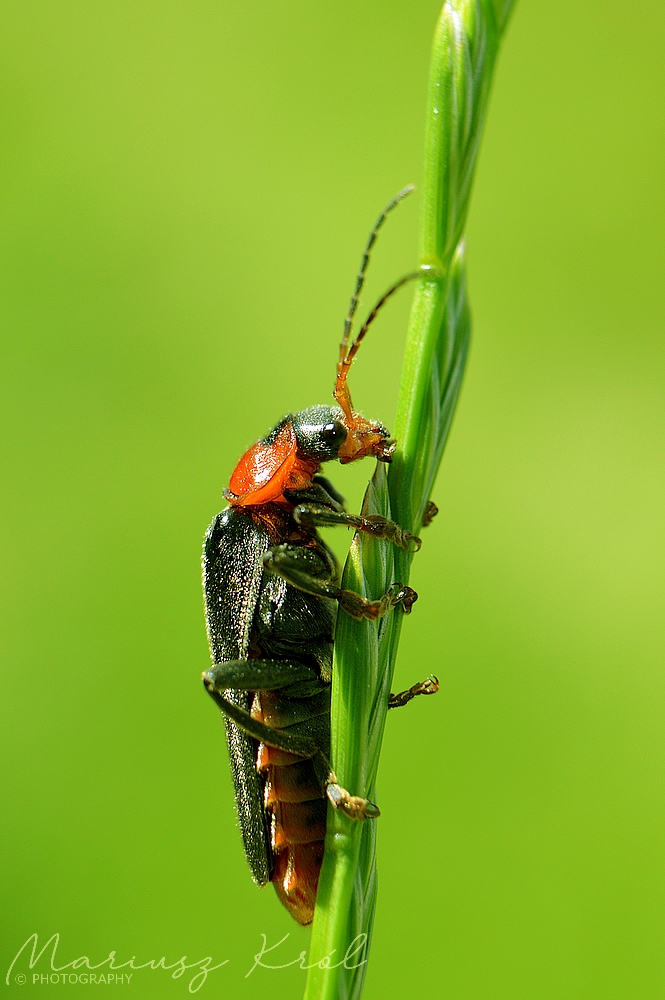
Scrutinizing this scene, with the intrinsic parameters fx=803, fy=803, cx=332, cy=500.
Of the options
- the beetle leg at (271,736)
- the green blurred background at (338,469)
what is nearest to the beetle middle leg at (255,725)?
the beetle leg at (271,736)

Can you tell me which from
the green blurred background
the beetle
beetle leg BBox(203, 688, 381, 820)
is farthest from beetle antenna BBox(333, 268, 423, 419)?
the green blurred background

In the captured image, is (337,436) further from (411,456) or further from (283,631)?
(411,456)

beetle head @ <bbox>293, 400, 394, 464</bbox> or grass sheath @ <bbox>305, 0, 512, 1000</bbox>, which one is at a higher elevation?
beetle head @ <bbox>293, 400, 394, 464</bbox>

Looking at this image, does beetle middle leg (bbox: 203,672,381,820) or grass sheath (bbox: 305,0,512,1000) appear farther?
beetle middle leg (bbox: 203,672,381,820)

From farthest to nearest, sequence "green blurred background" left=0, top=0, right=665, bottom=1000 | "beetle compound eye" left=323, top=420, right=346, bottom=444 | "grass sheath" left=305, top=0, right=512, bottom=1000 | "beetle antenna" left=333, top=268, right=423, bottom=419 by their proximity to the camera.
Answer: "green blurred background" left=0, top=0, right=665, bottom=1000 < "beetle compound eye" left=323, top=420, right=346, bottom=444 < "beetle antenna" left=333, top=268, right=423, bottom=419 < "grass sheath" left=305, top=0, right=512, bottom=1000

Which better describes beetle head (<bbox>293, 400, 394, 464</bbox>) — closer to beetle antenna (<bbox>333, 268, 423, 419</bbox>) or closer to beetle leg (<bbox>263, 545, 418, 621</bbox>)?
beetle antenna (<bbox>333, 268, 423, 419</bbox>)

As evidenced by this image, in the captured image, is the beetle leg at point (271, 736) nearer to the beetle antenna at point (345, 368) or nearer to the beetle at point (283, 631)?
the beetle at point (283, 631)

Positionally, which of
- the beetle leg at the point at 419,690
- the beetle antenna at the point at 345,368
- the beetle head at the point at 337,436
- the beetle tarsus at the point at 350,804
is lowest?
the beetle tarsus at the point at 350,804

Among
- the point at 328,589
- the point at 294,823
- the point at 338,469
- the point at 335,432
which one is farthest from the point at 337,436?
the point at 338,469
